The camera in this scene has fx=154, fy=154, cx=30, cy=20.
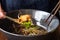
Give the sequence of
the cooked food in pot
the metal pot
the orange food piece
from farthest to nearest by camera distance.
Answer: the orange food piece
the cooked food in pot
the metal pot

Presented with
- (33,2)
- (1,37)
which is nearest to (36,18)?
(1,37)

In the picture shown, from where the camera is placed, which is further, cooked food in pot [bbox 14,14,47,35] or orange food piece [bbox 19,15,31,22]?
orange food piece [bbox 19,15,31,22]

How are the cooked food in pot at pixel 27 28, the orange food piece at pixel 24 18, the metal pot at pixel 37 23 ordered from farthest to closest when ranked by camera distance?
the orange food piece at pixel 24 18, the cooked food in pot at pixel 27 28, the metal pot at pixel 37 23

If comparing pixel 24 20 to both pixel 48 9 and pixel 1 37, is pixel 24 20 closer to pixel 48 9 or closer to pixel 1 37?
pixel 1 37

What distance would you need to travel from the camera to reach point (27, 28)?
0.90 meters

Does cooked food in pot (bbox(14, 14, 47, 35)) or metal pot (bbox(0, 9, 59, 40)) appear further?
cooked food in pot (bbox(14, 14, 47, 35))

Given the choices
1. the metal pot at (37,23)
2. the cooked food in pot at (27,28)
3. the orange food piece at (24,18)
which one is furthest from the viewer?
the orange food piece at (24,18)

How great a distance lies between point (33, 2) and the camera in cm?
139

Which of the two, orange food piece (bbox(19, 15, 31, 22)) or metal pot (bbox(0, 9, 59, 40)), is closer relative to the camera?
metal pot (bbox(0, 9, 59, 40))

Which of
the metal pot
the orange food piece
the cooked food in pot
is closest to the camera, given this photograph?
the metal pot

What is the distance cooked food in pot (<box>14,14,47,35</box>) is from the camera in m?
0.85

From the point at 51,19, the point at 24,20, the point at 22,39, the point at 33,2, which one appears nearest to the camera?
the point at 22,39

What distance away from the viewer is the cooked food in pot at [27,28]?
853mm

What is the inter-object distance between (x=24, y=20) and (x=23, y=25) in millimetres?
72
